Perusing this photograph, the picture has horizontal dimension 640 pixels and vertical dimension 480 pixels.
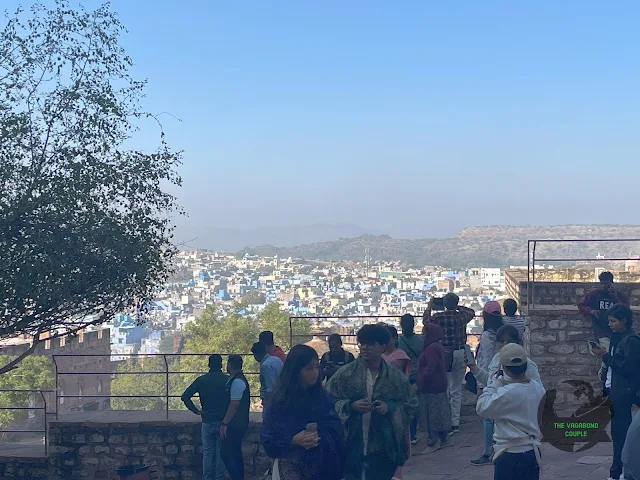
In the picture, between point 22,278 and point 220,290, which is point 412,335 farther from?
point 220,290

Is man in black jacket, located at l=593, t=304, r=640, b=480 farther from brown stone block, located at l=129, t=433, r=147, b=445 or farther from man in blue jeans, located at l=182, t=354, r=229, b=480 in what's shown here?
brown stone block, located at l=129, t=433, r=147, b=445

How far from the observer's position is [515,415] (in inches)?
204

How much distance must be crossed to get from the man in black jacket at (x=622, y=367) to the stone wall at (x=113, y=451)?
20.1ft

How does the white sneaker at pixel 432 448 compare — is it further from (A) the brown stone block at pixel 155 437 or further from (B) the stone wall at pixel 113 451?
(A) the brown stone block at pixel 155 437

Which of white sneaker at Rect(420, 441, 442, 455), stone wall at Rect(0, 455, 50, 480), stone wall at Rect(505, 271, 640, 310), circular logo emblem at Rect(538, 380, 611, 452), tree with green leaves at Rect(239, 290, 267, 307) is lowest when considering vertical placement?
tree with green leaves at Rect(239, 290, 267, 307)

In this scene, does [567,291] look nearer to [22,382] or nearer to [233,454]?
[233,454]

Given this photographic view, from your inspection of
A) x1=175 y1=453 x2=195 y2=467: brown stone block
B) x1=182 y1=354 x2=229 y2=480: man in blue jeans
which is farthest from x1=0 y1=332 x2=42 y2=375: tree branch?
x1=182 y1=354 x2=229 y2=480: man in blue jeans

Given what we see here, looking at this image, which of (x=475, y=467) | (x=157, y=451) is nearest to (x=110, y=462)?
(x=157, y=451)

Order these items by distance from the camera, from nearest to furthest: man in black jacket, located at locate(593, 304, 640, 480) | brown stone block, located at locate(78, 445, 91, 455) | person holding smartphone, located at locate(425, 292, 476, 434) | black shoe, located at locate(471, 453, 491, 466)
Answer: man in black jacket, located at locate(593, 304, 640, 480)
black shoe, located at locate(471, 453, 491, 466)
person holding smartphone, located at locate(425, 292, 476, 434)
brown stone block, located at locate(78, 445, 91, 455)

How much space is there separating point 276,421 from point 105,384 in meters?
68.8

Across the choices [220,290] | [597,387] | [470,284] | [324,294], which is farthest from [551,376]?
[220,290]

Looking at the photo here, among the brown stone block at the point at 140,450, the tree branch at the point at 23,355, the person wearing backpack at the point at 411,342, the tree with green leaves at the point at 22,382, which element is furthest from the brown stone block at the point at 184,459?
the tree with green leaves at the point at 22,382

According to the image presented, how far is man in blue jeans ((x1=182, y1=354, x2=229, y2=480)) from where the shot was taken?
9.54 meters

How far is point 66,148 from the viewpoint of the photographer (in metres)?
11.8
